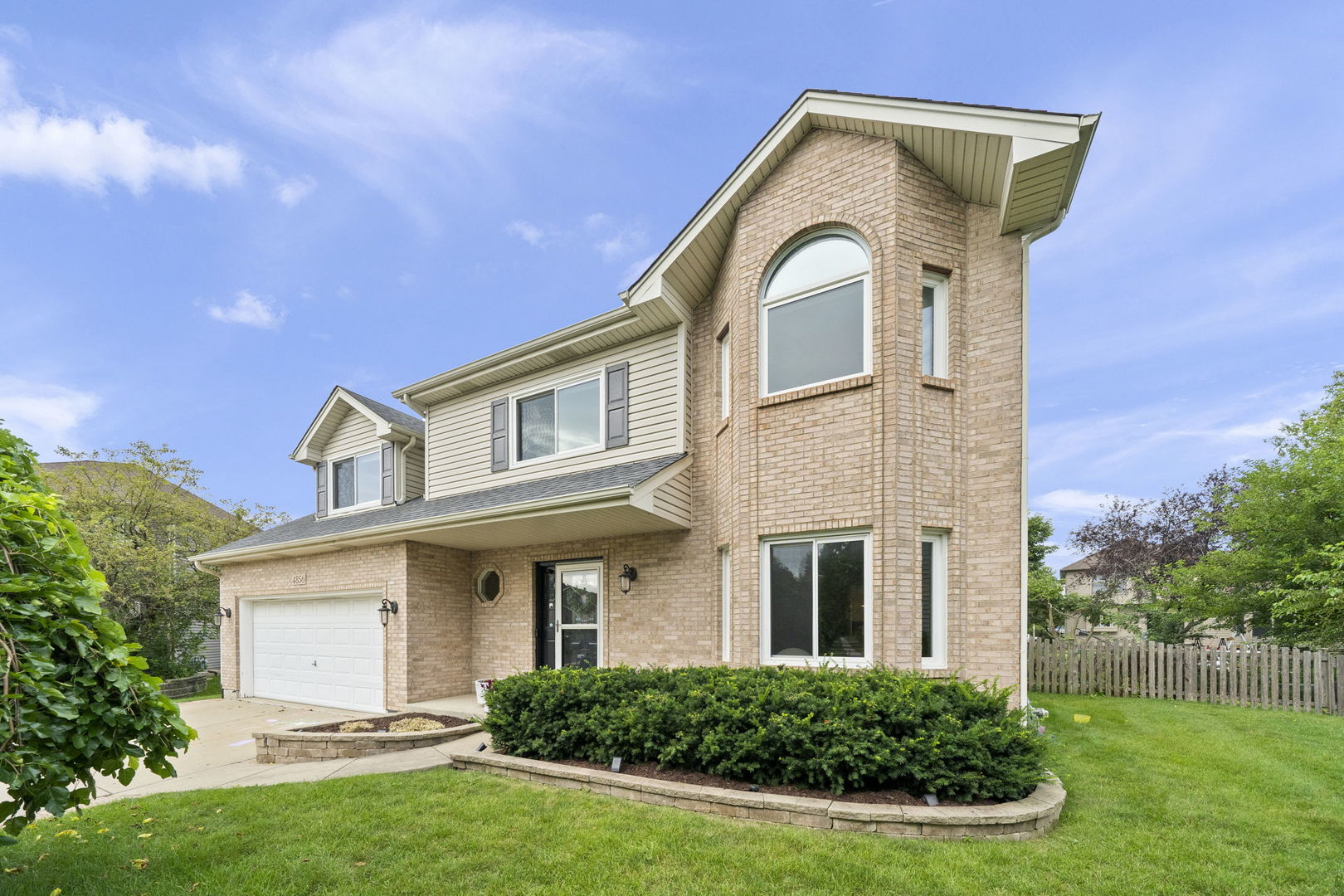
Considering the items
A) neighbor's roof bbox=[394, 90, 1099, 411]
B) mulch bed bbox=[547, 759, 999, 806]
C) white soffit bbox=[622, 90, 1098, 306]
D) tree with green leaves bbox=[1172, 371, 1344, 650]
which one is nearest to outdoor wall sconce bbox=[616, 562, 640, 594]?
neighbor's roof bbox=[394, 90, 1099, 411]

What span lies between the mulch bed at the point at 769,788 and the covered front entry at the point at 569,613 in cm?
446

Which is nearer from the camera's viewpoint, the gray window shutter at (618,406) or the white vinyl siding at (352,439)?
the gray window shutter at (618,406)

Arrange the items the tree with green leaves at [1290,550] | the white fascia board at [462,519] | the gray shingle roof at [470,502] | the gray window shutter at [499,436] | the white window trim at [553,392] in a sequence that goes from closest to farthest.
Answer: the white fascia board at [462,519], the gray shingle roof at [470,502], the white window trim at [553,392], the gray window shutter at [499,436], the tree with green leaves at [1290,550]

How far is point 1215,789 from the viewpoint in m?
5.89

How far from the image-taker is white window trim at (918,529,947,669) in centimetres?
725

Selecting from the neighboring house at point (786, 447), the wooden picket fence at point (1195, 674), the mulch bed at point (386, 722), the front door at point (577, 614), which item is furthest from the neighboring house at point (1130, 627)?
the mulch bed at point (386, 722)

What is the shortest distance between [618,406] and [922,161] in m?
5.60

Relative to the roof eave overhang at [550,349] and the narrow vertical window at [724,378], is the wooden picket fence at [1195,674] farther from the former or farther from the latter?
the roof eave overhang at [550,349]

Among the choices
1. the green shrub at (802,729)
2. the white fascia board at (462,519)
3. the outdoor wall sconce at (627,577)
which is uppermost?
the white fascia board at (462,519)

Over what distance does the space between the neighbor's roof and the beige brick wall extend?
20cm

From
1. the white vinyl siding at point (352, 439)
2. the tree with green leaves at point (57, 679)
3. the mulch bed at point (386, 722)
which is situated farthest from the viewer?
the white vinyl siding at point (352, 439)

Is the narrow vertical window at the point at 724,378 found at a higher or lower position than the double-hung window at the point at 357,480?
higher

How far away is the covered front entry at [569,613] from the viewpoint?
10.8 metres

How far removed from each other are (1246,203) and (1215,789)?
1224 centimetres
